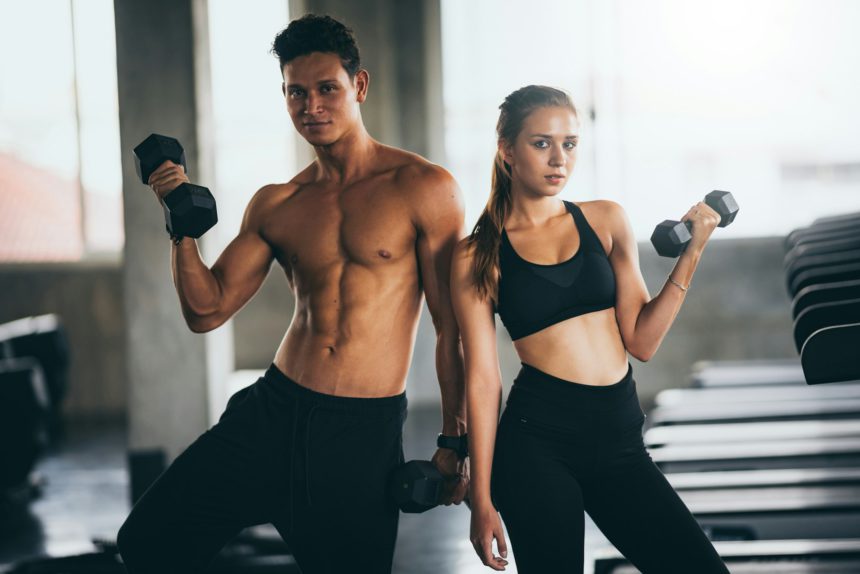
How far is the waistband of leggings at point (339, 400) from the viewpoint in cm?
191

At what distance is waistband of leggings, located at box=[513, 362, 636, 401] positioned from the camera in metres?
1.73

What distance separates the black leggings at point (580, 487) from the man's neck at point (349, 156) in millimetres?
610

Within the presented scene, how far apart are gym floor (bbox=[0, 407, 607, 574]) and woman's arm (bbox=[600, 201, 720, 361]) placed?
4.92 ft

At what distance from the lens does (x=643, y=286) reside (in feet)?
5.92

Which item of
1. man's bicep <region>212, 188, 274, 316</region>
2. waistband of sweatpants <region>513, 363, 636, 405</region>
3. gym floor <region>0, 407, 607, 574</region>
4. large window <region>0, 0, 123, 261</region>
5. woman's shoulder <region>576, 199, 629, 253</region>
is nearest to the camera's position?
waistband of sweatpants <region>513, 363, 636, 405</region>

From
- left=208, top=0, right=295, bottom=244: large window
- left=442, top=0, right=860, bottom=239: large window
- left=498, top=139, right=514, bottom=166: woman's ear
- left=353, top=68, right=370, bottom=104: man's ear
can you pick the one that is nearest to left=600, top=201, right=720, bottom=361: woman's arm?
left=498, top=139, right=514, bottom=166: woman's ear

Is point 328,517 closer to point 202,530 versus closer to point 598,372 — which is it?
point 202,530

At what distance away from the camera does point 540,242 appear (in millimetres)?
1812

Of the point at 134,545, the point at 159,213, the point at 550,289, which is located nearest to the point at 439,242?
the point at 550,289

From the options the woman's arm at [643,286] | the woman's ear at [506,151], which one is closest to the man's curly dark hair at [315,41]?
the woman's ear at [506,151]

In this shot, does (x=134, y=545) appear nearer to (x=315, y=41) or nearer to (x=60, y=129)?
(x=315, y=41)

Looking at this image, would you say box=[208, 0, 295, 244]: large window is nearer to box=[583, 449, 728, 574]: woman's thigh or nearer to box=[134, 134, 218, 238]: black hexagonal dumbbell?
box=[134, 134, 218, 238]: black hexagonal dumbbell

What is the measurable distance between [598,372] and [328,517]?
0.60 m

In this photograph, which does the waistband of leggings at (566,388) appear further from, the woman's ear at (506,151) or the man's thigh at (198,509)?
the man's thigh at (198,509)
